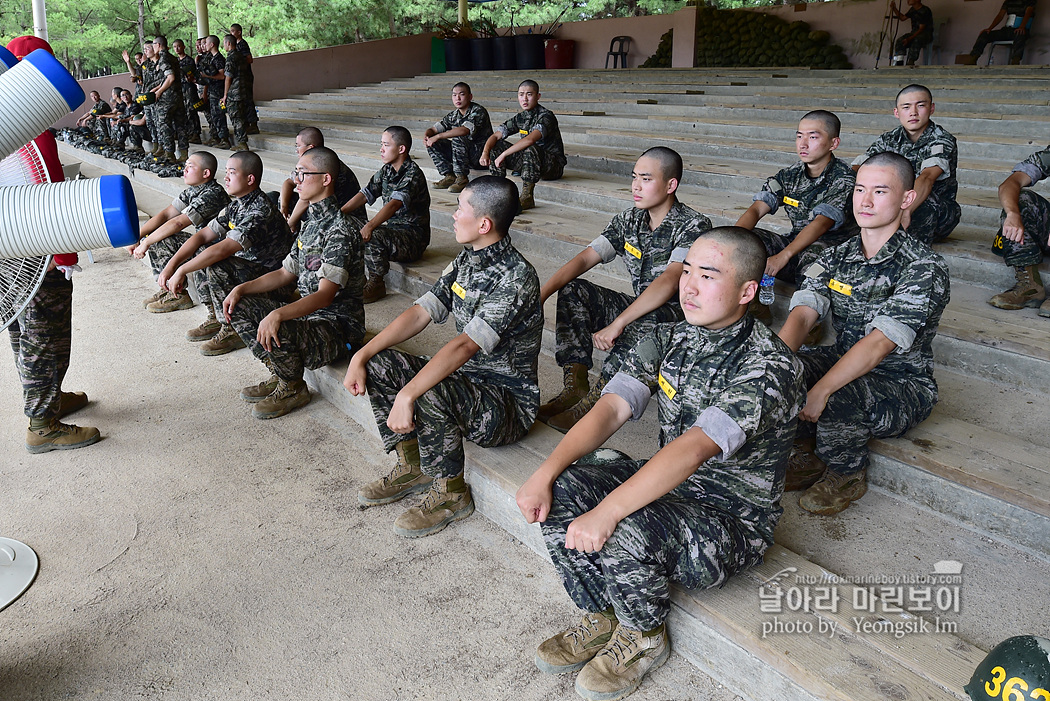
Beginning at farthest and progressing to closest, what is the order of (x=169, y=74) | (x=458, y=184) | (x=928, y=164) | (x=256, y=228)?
(x=169, y=74) → (x=458, y=184) → (x=256, y=228) → (x=928, y=164)

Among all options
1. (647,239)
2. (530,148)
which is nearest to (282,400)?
(647,239)

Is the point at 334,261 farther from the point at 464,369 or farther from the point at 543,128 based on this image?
the point at 543,128

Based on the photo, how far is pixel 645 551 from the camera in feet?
5.94

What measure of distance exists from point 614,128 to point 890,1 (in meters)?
6.74

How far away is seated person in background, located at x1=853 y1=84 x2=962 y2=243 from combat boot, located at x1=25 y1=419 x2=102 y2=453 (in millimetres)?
4112

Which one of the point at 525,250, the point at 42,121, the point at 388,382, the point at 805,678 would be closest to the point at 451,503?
the point at 388,382

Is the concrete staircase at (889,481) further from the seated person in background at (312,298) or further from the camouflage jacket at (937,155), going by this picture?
the camouflage jacket at (937,155)

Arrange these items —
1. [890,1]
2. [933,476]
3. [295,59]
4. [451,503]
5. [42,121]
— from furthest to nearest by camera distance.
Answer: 1. [295,59]
2. [890,1]
3. [451,503]
4. [933,476]
5. [42,121]

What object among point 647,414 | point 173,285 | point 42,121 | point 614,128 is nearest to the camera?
point 42,121

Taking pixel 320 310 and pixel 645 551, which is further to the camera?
pixel 320 310

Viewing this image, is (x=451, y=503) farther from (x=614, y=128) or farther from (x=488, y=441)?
(x=614, y=128)

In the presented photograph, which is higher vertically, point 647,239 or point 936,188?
point 936,188

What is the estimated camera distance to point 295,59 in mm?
14305

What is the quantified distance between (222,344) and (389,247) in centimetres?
121
